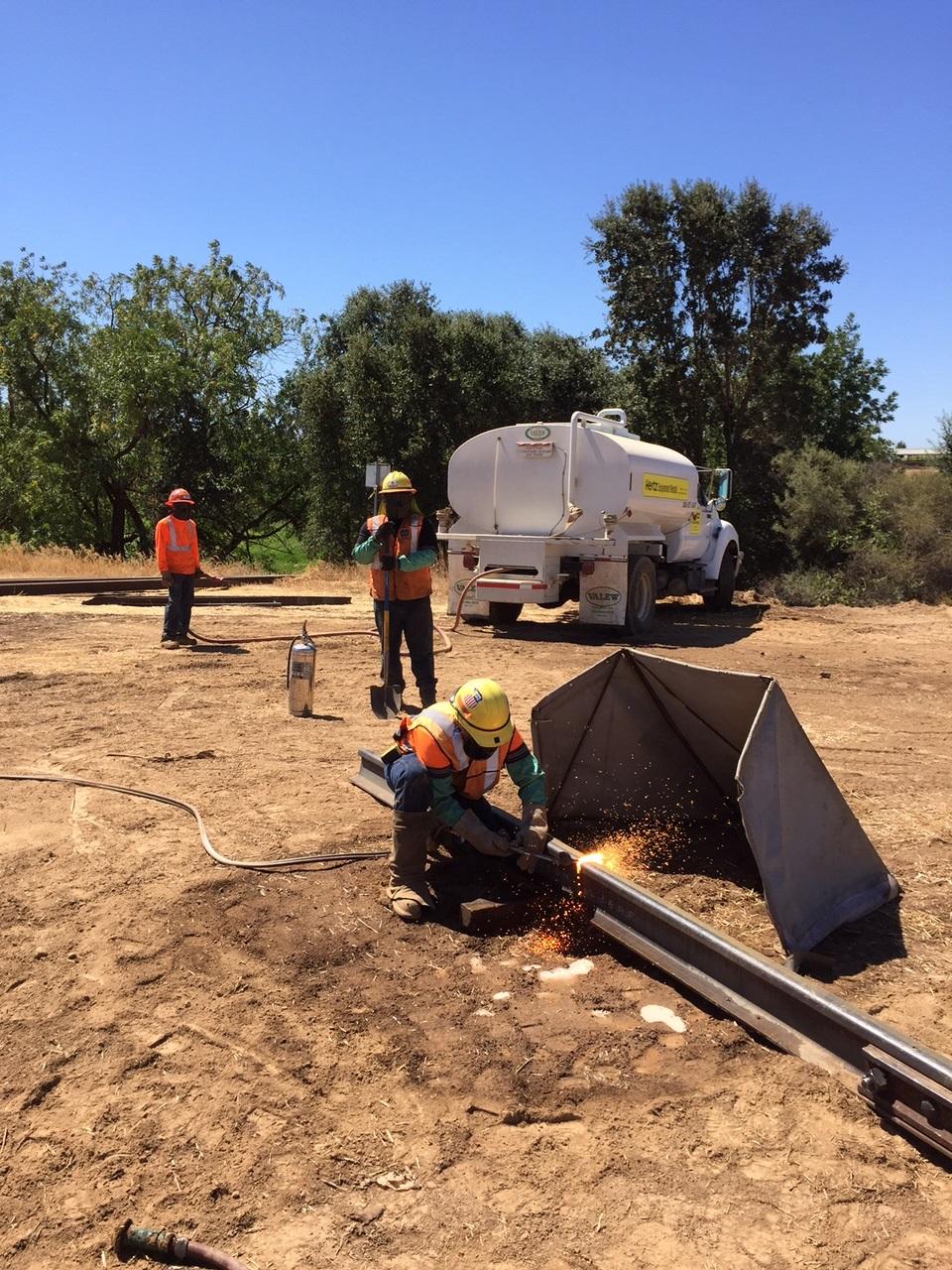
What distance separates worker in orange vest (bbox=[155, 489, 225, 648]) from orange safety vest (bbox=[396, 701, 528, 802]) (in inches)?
281

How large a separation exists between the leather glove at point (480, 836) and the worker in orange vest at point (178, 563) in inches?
288

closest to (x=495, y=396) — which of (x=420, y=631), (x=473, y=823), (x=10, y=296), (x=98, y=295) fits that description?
(x=98, y=295)

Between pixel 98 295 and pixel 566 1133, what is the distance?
111 ft

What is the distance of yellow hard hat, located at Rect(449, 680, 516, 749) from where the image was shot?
436 cm

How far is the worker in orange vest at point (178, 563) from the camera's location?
11164 mm

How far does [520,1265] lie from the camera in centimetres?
242

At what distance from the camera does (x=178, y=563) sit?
11156 mm

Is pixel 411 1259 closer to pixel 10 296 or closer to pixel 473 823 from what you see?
pixel 473 823

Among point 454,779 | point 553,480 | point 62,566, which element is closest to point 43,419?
point 62,566

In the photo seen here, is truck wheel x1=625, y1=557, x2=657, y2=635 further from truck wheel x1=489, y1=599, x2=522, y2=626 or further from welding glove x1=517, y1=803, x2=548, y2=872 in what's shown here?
welding glove x1=517, y1=803, x2=548, y2=872

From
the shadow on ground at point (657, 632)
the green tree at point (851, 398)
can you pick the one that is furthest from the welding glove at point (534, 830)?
the green tree at point (851, 398)

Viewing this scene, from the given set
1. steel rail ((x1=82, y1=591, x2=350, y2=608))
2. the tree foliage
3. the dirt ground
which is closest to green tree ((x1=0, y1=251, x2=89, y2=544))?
the tree foliage

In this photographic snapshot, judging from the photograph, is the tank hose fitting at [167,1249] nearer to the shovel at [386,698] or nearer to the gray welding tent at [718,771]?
the gray welding tent at [718,771]

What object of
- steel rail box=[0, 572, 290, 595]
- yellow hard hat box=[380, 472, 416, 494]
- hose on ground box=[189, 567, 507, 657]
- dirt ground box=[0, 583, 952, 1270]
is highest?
yellow hard hat box=[380, 472, 416, 494]
